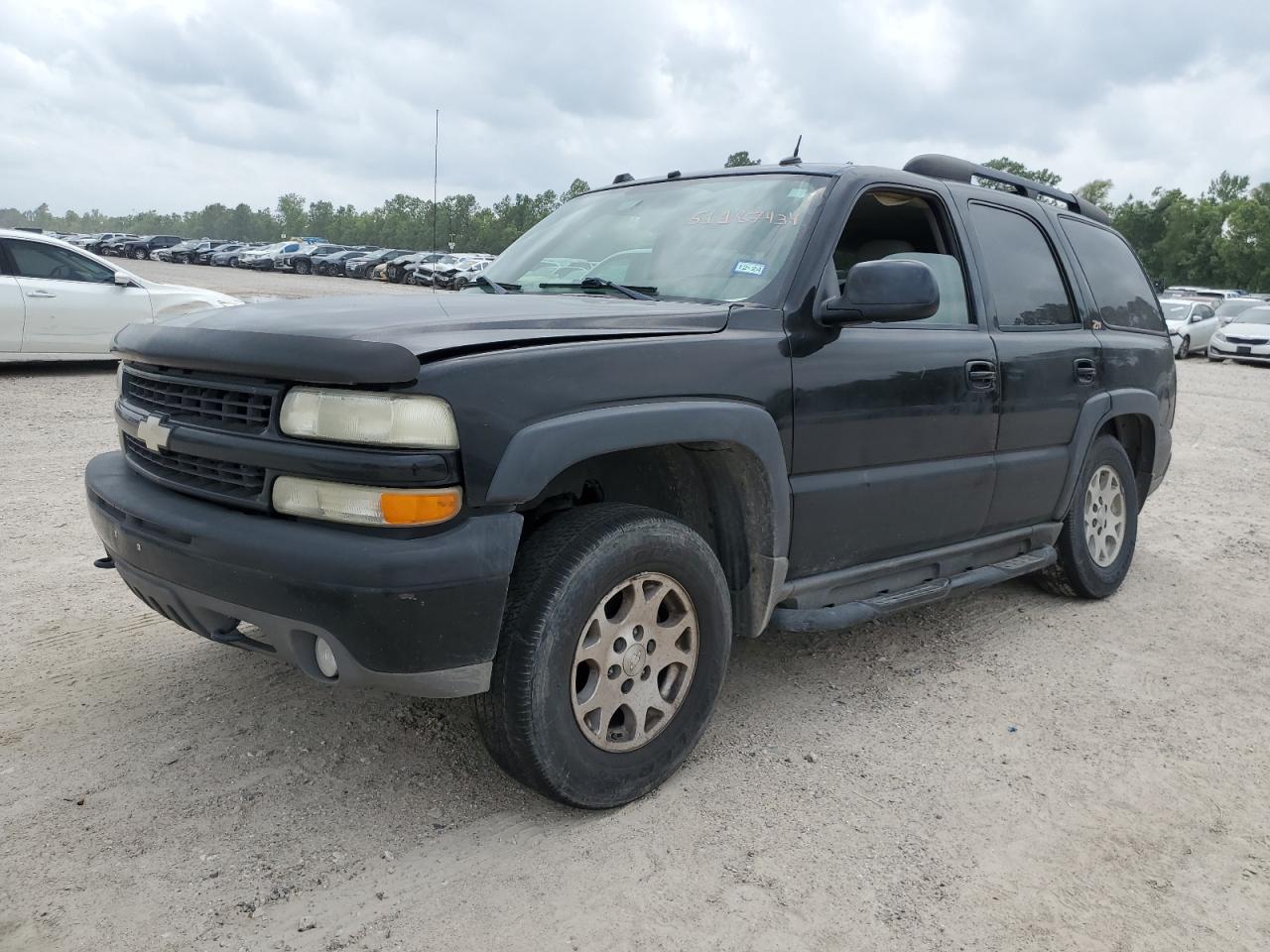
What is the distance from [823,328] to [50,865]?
8.44ft

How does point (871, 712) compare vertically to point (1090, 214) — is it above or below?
below

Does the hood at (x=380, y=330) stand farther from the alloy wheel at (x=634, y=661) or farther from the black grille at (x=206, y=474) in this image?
the alloy wheel at (x=634, y=661)

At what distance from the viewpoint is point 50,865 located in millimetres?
2465

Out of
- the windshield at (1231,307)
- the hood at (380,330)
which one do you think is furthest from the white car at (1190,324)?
the hood at (380,330)

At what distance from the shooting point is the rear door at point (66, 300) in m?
10.2

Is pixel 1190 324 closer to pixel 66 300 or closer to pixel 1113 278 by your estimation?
pixel 1113 278

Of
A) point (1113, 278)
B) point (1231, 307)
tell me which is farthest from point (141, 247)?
point (1113, 278)

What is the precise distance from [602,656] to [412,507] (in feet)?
2.34

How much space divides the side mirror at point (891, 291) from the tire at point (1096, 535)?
198cm

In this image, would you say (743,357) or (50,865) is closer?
(50,865)

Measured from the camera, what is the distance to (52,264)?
34.3 feet

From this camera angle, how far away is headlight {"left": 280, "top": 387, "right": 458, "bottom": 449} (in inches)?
93.0

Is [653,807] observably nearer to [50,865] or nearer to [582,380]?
[582,380]

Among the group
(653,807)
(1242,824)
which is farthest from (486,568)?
(1242,824)
